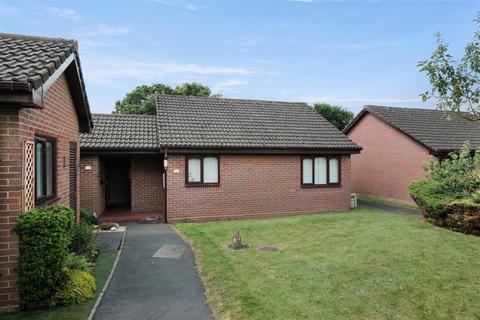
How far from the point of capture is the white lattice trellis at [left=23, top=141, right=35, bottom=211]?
16.4 ft

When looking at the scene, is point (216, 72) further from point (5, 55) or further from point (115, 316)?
point (115, 316)

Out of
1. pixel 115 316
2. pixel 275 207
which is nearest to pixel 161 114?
pixel 275 207

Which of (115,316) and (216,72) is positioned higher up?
(216,72)

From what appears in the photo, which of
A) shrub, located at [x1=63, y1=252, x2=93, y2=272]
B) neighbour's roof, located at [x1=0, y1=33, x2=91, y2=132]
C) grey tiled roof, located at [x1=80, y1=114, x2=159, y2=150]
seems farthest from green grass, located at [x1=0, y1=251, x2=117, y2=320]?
grey tiled roof, located at [x1=80, y1=114, x2=159, y2=150]

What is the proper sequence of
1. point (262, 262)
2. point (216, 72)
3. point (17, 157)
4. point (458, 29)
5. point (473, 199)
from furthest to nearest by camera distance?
point (216, 72)
point (473, 199)
point (458, 29)
point (262, 262)
point (17, 157)

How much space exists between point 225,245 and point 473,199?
774 centimetres

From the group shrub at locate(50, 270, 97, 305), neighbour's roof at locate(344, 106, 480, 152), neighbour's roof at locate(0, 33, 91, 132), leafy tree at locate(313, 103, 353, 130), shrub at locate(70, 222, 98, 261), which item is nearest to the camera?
neighbour's roof at locate(0, 33, 91, 132)

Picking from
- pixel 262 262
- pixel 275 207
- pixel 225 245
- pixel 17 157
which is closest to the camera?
pixel 17 157

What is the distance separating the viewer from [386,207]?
55.5 ft

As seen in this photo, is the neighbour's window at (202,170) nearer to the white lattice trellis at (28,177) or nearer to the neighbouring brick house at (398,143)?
the white lattice trellis at (28,177)

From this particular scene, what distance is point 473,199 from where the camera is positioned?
10148 mm

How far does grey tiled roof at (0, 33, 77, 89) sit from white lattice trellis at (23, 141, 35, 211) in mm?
1086

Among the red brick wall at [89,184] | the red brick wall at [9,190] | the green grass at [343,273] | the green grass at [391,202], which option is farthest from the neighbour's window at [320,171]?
the red brick wall at [9,190]

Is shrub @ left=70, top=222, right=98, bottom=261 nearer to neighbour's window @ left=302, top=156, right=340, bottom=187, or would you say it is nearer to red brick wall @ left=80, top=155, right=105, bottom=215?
red brick wall @ left=80, top=155, right=105, bottom=215
